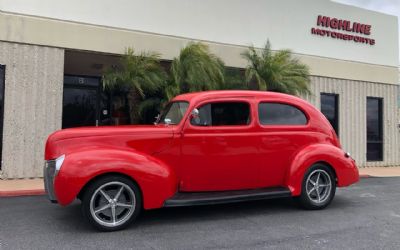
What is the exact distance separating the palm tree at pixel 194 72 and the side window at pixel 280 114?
3953mm

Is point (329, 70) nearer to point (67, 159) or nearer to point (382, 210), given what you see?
point (382, 210)

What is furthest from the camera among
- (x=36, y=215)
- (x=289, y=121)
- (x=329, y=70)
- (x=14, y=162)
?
(x=329, y=70)

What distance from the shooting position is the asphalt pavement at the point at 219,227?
491 cm

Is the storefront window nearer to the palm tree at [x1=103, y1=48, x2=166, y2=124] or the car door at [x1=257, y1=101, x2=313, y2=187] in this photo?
the palm tree at [x1=103, y1=48, x2=166, y2=124]

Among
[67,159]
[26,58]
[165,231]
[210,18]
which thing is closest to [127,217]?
[165,231]

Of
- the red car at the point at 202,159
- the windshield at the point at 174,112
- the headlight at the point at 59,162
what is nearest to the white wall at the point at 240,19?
the windshield at the point at 174,112

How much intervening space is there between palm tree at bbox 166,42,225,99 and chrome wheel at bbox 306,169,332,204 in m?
4.62

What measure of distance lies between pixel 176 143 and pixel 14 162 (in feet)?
18.9

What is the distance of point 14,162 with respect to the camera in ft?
32.2

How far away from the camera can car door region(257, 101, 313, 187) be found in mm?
6473

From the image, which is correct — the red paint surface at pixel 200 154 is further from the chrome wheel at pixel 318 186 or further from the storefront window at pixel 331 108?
the storefront window at pixel 331 108

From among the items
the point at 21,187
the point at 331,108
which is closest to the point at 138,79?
the point at 21,187

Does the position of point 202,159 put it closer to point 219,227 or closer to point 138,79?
point 219,227

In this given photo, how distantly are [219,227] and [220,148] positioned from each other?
1.20 m
